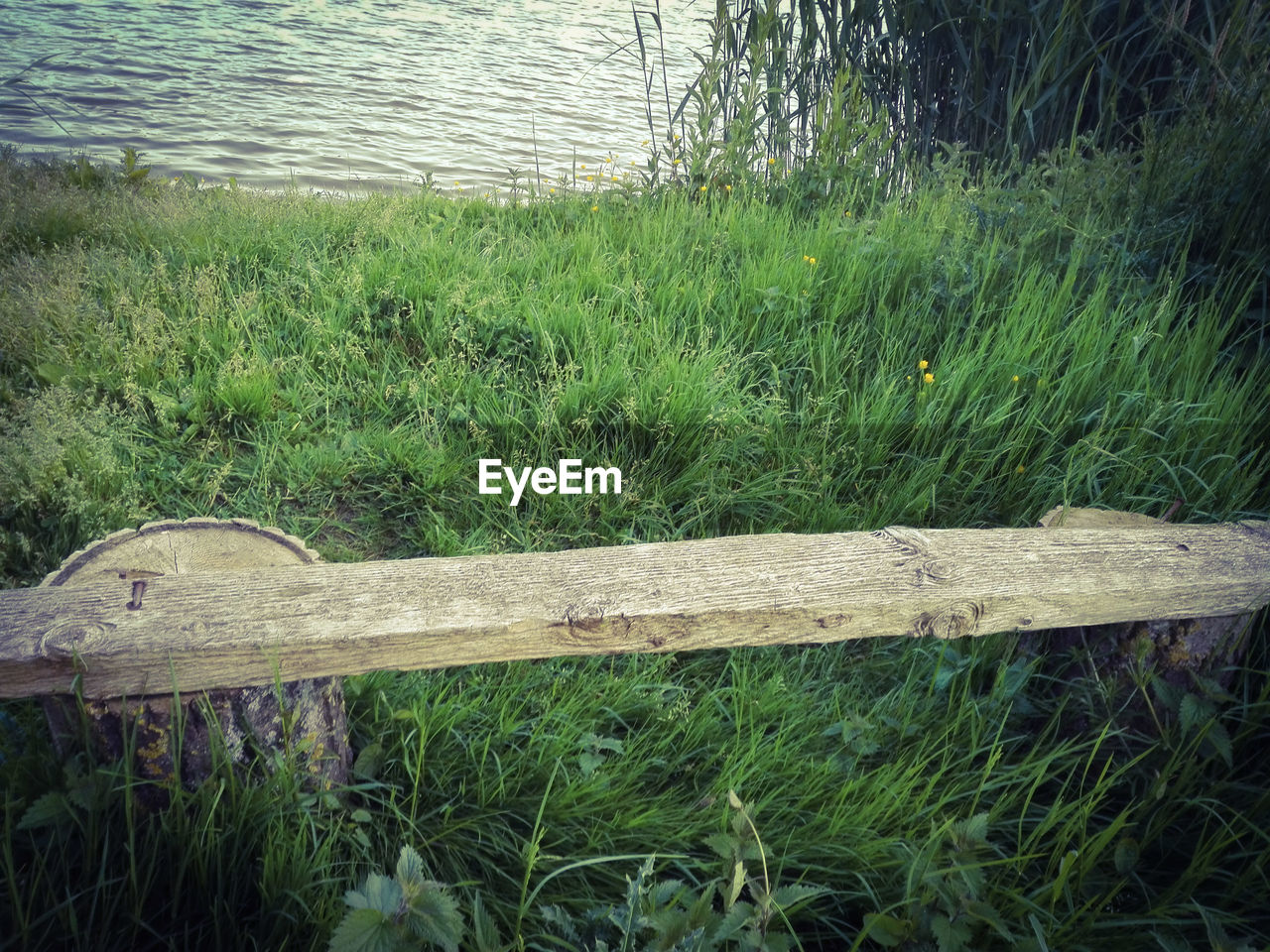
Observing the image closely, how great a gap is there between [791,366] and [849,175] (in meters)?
1.79

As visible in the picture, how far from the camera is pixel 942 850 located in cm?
166

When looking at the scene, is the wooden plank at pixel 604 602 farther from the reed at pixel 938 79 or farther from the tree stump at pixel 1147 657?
the reed at pixel 938 79

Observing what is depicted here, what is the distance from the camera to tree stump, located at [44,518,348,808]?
4.81ft

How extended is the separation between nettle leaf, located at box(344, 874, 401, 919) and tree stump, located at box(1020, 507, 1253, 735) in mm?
1617

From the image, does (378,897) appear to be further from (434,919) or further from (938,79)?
(938,79)

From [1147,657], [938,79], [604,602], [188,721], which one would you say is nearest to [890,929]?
[604,602]

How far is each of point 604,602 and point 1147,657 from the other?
1.40 meters

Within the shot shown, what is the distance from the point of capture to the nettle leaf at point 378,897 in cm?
122

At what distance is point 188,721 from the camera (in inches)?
59.4

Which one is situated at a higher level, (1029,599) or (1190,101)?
(1190,101)

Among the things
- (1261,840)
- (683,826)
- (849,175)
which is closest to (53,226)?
(849,175)

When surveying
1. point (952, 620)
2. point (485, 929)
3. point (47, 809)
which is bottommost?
point (485, 929)

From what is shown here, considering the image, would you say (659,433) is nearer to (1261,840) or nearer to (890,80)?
(1261,840)

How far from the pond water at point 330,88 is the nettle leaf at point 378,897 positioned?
4.38 metres
